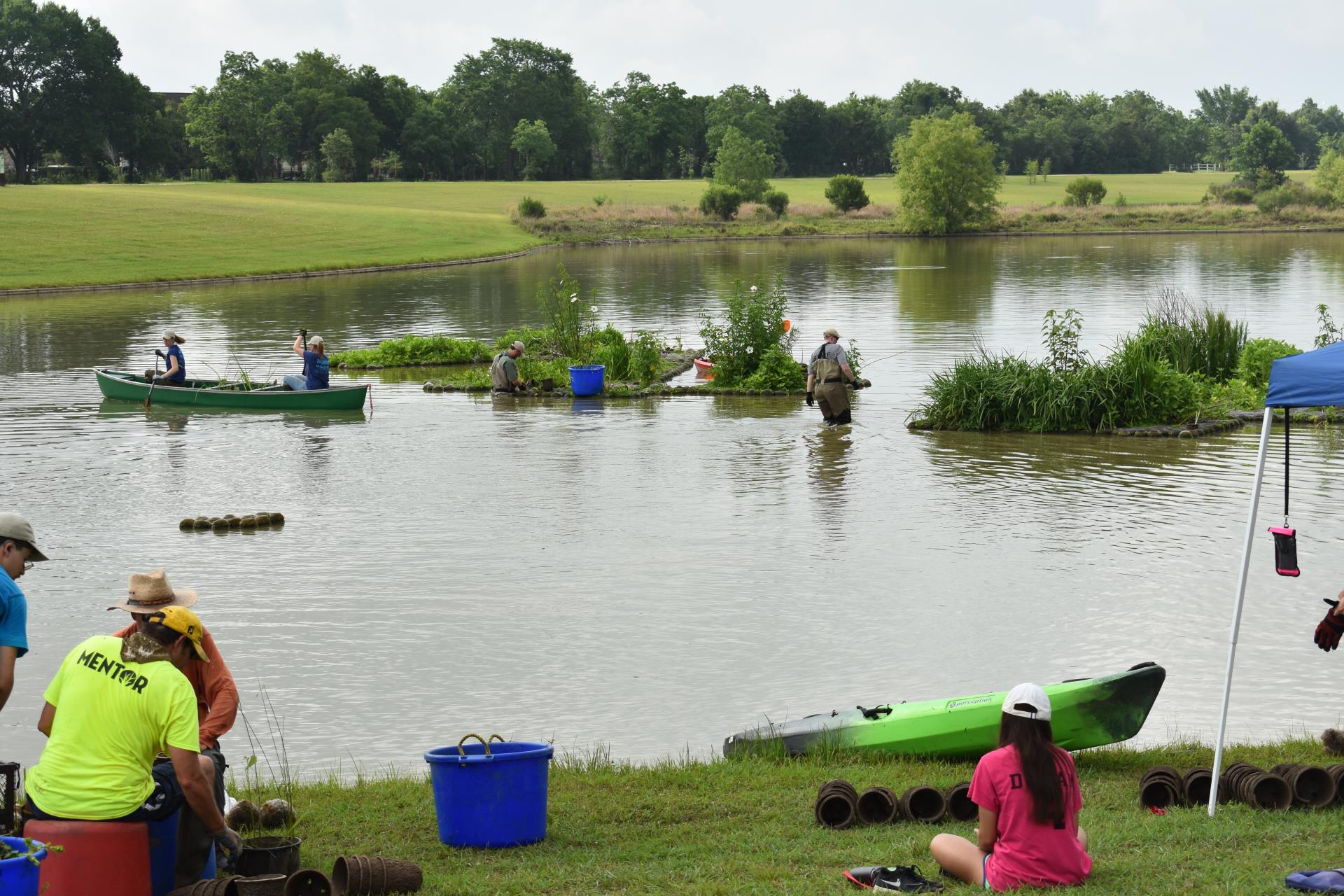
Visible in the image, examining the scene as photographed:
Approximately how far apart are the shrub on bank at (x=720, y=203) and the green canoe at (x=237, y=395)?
94989 millimetres

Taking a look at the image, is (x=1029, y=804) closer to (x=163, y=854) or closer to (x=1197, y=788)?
(x=1197, y=788)

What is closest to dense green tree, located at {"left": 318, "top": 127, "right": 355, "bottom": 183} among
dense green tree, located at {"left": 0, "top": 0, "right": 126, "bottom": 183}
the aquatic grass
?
dense green tree, located at {"left": 0, "top": 0, "right": 126, "bottom": 183}

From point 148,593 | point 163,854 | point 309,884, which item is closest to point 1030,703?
point 309,884

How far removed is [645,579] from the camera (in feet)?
50.6

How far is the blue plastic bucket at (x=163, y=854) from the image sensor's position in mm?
6754

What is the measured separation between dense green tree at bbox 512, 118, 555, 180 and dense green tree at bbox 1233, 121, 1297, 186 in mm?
77127

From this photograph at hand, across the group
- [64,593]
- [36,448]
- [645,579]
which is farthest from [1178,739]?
[36,448]

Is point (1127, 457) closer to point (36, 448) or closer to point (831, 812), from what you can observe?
point (831, 812)

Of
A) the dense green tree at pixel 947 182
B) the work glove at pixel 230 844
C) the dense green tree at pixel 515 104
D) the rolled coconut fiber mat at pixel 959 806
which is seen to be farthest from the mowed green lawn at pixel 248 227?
the rolled coconut fiber mat at pixel 959 806

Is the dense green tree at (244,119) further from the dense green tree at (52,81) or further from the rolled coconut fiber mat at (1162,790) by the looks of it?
the rolled coconut fiber mat at (1162,790)

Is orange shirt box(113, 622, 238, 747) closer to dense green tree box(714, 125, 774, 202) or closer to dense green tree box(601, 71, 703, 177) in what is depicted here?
dense green tree box(714, 125, 774, 202)

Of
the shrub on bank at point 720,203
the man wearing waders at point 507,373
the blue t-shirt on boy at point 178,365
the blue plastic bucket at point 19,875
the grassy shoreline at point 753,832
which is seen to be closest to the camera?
the blue plastic bucket at point 19,875

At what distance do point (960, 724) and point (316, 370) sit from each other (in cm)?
2201

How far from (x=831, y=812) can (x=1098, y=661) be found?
15.9 feet
